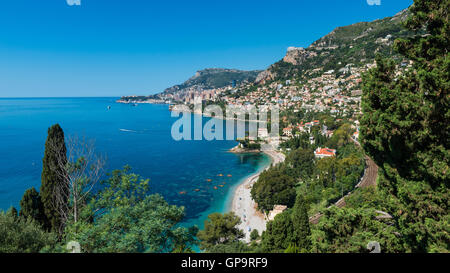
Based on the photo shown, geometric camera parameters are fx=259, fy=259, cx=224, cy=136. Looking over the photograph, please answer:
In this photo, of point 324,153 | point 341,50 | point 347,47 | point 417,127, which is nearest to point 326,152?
point 324,153

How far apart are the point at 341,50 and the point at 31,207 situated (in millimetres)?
86823

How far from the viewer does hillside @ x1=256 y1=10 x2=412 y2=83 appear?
213 feet

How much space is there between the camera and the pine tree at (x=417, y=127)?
2.86m

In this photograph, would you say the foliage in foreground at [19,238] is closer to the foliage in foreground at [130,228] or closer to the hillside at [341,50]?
the foliage in foreground at [130,228]

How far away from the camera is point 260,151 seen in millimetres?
32312

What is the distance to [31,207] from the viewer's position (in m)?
6.46

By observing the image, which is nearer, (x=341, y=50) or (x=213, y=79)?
(x=341, y=50)

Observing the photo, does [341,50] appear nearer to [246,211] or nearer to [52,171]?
[246,211]

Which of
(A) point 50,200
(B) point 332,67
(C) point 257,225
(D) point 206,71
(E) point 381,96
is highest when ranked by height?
(D) point 206,71

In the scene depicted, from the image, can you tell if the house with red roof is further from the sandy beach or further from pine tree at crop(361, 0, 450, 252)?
pine tree at crop(361, 0, 450, 252)

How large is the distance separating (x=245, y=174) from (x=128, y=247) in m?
20.4
